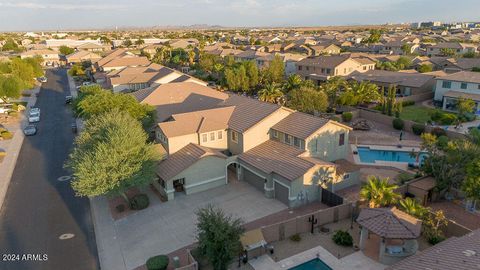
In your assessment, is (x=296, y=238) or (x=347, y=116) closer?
(x=296, y=238)

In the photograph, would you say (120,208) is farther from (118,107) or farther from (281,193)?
(281,193)

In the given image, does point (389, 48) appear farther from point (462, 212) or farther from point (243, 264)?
point (243, 264)

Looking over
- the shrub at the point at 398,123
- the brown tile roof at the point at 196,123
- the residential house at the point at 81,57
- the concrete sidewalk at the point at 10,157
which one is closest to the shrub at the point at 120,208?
the brown tile roof at the point at 196,123

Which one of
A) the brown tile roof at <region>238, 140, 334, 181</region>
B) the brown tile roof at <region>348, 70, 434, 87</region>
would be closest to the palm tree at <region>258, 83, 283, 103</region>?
the brown tile roof at <region>238, 140, 334, 181</region>

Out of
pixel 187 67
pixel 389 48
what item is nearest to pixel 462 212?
pixel 187 67

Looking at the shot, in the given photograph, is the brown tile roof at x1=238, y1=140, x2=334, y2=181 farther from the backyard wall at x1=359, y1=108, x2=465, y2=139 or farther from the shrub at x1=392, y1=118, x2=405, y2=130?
the shrub at x1=392, y1=118, x2=405, y2=130

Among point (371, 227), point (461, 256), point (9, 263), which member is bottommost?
point (9, 263)

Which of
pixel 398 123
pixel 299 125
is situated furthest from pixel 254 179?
pixel 398 123

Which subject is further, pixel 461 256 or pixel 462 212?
pixel 462 212
